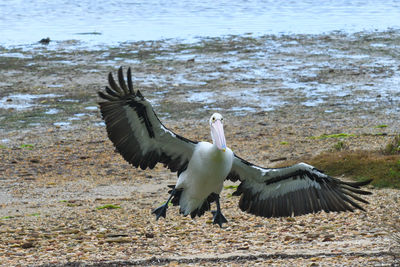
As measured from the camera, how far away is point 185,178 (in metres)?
8.16

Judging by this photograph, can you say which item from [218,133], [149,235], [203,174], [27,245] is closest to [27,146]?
[27,245]

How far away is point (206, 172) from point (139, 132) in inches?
36.3

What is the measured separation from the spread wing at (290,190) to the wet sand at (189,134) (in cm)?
52

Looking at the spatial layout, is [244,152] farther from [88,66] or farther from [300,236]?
[88,66]

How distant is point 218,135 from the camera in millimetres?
7512

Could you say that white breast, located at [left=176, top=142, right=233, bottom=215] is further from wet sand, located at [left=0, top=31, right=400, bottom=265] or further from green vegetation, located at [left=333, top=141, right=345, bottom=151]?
green vegetation, located at [left=333, top=141, right=345, bottom=151]

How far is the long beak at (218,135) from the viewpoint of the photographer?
7.44 m

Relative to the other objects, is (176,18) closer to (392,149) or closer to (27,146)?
(27,146)

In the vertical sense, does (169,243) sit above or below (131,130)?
below

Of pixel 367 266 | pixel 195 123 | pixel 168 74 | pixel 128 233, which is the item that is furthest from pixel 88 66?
pixel 367 266

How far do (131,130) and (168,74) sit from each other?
14097 mm

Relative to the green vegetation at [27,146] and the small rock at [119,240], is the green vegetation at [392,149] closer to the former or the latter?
the small rock at [119,240]

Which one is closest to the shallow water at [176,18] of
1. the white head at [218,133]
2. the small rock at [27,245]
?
the small rock at [27,245]

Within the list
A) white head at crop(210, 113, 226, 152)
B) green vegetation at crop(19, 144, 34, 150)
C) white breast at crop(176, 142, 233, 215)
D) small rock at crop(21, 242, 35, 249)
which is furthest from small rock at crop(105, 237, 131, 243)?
green vegetation at crop(19, 144, 34, 150)
